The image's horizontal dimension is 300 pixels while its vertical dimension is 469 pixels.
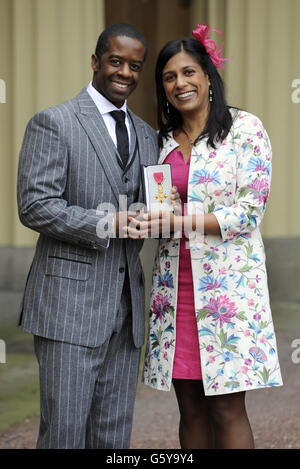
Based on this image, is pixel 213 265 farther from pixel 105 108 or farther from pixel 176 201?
pixel 105 108

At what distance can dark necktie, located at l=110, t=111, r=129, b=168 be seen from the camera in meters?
2.75

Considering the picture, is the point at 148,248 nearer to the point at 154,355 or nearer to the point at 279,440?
the point at 279,440

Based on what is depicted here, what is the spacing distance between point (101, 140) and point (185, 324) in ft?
2.72

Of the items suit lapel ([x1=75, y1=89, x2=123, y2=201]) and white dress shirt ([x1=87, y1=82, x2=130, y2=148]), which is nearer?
suit lapel ([x1=75, y1=89, x2=123, y2=201])

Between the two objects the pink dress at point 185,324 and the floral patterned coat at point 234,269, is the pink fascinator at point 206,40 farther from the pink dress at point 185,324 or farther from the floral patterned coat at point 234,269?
the pink dress at point 185,324

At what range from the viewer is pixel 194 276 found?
280 cm

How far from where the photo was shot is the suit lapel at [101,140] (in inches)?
104

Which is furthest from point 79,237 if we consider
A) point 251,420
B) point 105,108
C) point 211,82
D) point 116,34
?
point 251,420

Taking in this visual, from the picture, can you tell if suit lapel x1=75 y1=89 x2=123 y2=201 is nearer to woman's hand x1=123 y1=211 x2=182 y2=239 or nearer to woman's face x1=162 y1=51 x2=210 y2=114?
woman's hand x1=123 y1=211 x2=182 y2=239

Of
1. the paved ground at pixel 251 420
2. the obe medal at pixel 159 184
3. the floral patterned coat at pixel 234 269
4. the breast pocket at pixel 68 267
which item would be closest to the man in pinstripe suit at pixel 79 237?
the breast pocket at pixel 68 267

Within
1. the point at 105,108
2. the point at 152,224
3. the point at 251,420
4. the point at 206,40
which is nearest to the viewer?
the point at 152,224

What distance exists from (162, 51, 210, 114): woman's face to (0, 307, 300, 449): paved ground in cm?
196

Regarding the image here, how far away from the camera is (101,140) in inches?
105

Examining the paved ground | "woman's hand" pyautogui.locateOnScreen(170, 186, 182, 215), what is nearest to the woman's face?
"woman's hand" pyautogui.locateOnScreen(170, 186, 182, 215)
